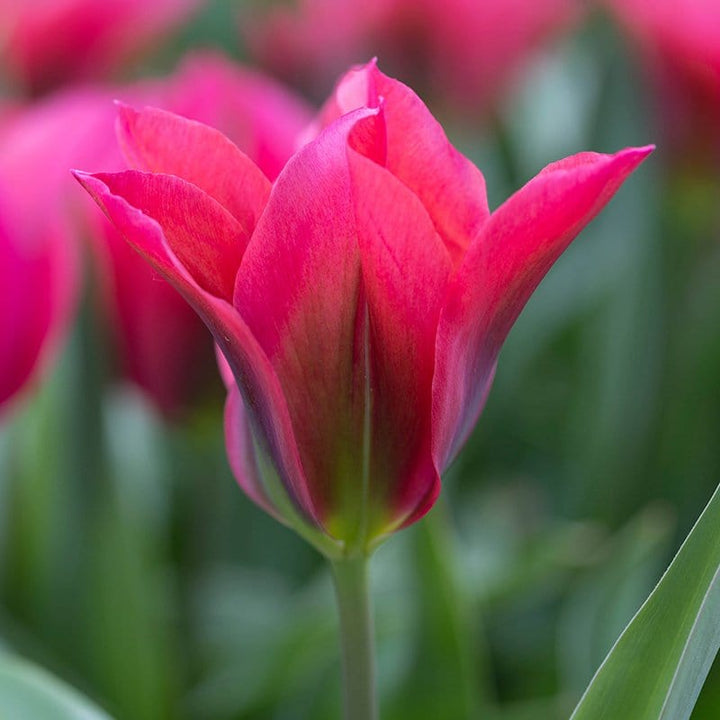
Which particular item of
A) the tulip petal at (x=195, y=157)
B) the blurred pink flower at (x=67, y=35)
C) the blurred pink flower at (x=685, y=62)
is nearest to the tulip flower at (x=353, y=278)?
the tulip petal at (x=195, y=157)

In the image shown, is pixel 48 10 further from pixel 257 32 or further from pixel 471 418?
pixel 471 418

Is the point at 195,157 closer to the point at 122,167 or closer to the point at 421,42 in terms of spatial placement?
the point at 122,167

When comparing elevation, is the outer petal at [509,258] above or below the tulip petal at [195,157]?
below

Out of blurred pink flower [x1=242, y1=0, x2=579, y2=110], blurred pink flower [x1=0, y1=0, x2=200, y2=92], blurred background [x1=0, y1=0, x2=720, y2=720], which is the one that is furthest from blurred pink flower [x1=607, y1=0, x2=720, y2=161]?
blurred pink flower [x1=0, y1=0, x2=200, y2=92]

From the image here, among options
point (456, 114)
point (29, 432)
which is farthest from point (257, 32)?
point (29, 432)

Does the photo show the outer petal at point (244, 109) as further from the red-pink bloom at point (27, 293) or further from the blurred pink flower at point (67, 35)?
the blurred pink flower at point (67, 35)

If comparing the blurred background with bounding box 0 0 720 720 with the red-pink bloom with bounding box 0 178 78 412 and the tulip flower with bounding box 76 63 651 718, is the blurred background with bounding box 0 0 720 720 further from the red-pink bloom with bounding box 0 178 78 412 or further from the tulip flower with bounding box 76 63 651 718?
the tulip flower with bounding box 76 63 651 718
